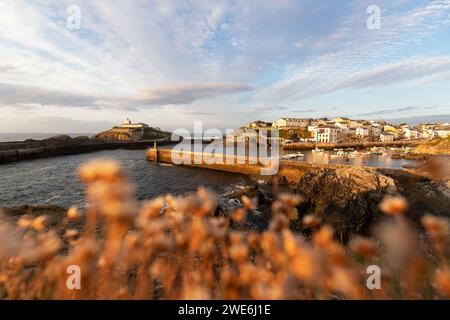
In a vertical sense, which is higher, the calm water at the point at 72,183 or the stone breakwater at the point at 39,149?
the stone breakwater at the point at 39,149

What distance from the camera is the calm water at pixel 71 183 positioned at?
20906 millimetres

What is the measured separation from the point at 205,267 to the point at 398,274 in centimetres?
221

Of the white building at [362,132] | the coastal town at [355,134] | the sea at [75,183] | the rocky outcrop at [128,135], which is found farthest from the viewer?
the rocky outcrop at [128,135]

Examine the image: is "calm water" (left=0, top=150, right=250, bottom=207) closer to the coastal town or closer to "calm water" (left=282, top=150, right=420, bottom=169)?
"calm water" (left=282, top=150, right=420, bottom=169)

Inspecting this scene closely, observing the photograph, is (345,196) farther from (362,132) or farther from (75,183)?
(362,132)

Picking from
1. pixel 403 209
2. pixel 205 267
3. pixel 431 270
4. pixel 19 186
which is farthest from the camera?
pixel 19 186

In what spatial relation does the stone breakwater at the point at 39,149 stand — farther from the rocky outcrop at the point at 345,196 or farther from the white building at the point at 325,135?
the white building at the point at 325,135

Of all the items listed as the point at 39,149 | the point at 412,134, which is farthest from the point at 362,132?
the point at 39,149

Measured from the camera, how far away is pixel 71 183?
85.7 ft

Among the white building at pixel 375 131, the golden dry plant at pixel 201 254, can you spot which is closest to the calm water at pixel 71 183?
the golden dry plant at pixel 201 254
